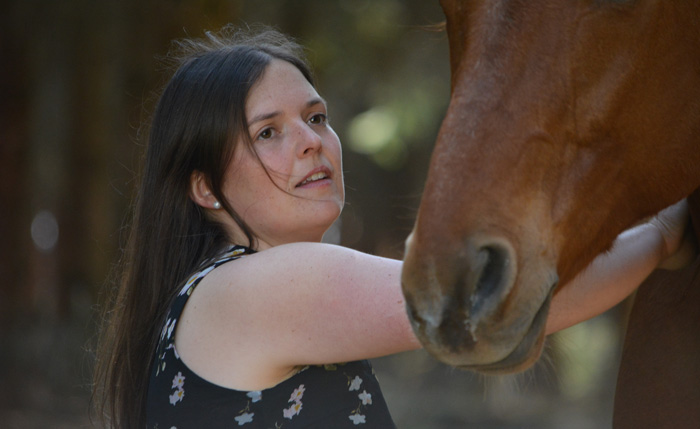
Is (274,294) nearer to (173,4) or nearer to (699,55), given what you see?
(699,55)

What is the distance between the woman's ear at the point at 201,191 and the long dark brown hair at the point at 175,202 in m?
0.02

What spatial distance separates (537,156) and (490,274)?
0.81 feet

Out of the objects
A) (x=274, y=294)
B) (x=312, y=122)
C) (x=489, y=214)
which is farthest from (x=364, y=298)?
(x=312, y=122)

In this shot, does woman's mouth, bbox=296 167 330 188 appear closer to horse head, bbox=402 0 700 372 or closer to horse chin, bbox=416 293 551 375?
horse head, bbox=402 0 700 372

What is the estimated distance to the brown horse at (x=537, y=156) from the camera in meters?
1.28

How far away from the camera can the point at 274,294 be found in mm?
1754

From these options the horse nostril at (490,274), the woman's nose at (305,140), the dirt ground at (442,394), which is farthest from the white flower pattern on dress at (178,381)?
the dirt ground at (442,394)

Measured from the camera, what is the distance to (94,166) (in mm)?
8586

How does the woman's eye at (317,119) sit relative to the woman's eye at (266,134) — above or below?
below

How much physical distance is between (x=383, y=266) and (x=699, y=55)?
30.5 inches

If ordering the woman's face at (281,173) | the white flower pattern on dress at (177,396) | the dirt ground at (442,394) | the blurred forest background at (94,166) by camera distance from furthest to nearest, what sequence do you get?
the blurred forest background at (94,166), the dirt ground at (442,394), the woman's face at (281,173), the white flower pattern on dress at (177,396)

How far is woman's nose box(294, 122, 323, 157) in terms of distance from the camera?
6.79 ft

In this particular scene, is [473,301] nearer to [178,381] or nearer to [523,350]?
[523,350]

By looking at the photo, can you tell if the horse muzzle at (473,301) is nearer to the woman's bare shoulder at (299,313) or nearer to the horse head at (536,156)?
the horse head at (536,156)
